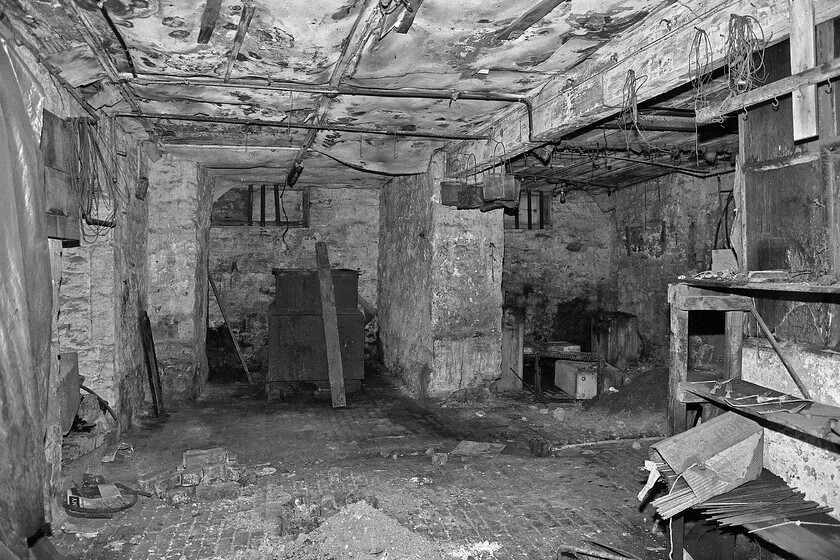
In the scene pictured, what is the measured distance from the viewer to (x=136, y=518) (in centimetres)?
397

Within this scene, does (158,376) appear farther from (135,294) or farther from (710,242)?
(710,242)

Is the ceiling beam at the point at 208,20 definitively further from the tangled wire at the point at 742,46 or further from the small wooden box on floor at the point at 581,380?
the small wooden box on floor at the point at 581,380

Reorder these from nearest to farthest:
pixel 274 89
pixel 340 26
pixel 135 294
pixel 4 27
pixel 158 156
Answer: pixel 4 27
pixel 340 26
pixel 274 89
pixel 135 294
pixel 158 156

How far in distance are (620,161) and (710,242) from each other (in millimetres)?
1783

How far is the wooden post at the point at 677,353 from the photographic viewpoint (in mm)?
3480

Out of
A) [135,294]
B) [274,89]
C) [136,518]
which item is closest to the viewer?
[136,518]

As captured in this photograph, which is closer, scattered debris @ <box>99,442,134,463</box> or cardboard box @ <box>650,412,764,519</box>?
cardboard box @ <box>650,412,764,519</box>

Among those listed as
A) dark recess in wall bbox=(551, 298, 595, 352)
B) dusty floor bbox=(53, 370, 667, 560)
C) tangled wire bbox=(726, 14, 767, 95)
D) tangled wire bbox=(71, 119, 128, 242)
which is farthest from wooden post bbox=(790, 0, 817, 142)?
dark recess in wall bbox=(551, 298, 595, 352)

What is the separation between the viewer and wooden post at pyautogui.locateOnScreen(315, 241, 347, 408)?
731 cm

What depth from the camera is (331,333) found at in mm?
7734

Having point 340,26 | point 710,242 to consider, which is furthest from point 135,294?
point 710,242

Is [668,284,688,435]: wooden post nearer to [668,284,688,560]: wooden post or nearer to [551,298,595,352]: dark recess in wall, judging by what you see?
[668,284,688,560]: wooden post

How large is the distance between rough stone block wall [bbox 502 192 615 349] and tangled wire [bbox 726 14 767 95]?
7463 millimetres

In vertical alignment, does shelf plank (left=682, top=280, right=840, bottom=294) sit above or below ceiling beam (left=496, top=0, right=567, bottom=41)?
below
